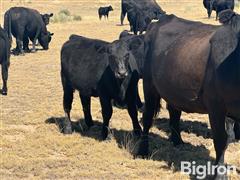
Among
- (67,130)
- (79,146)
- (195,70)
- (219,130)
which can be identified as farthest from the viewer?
(67,130)

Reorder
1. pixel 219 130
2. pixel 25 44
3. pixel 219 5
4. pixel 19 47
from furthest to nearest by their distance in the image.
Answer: pixel 219 5 < pixel 25 44 < pixel 19 47 < pixel 219 130

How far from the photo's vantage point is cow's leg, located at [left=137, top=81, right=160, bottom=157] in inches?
281

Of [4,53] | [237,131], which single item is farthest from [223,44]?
[4,53]

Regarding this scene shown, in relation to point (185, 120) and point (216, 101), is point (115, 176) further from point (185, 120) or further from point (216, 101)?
point (185, 120)

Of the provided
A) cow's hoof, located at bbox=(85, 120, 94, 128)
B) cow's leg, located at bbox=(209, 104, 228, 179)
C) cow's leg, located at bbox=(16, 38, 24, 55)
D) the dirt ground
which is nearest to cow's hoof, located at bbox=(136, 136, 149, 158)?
the dirt ground

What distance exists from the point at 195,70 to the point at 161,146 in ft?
6.48

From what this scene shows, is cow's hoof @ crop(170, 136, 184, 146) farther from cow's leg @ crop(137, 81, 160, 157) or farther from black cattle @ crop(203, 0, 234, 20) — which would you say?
black cattle @ crop(203, 0, 234, 20)

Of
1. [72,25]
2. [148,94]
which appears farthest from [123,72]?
[72,25]

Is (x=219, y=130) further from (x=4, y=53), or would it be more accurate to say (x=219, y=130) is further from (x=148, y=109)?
(x=4, y=53)

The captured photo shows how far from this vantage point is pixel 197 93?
19.4 ft

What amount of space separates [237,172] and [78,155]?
2.26 meters

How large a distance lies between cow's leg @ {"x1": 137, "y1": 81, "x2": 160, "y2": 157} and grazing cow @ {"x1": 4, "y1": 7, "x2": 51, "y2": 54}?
11.7 metres

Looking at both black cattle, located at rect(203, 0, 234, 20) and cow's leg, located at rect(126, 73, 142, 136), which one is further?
black cattle, located at rect(203, 0, 234, 20)

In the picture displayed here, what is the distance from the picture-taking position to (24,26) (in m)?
18.8
